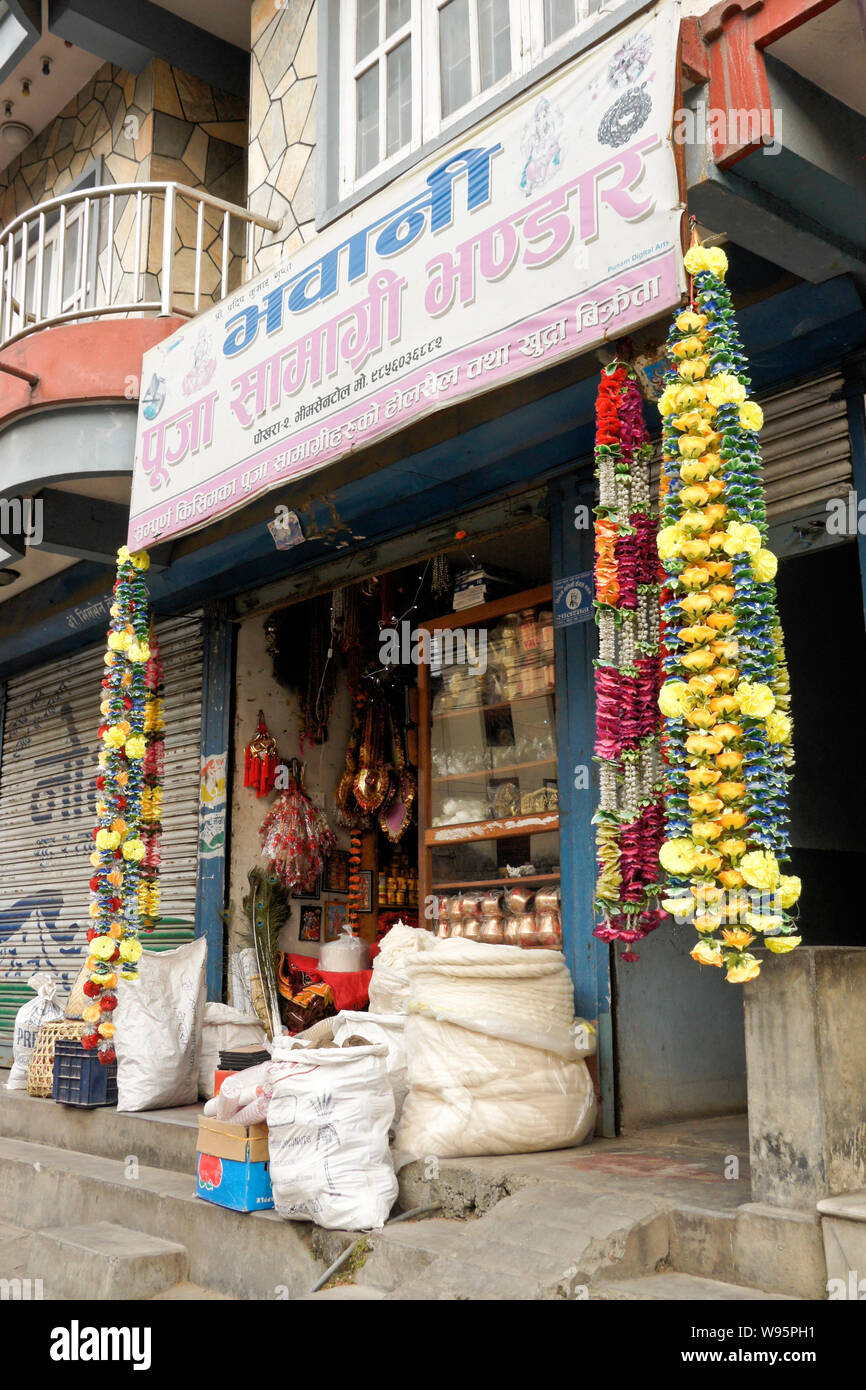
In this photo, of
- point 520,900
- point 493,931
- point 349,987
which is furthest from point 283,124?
Result: point 349,987

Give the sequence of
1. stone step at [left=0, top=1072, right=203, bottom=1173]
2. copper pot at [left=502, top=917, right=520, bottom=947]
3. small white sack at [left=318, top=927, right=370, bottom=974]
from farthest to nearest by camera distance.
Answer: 1. small white sack at [left=318, top=927, right=370, bottom=974]
2. copper pot at [left=502, top=917, right=520, bottom=947]
3. stone step at [left=0, top=1072, right=203, bottom=1173]

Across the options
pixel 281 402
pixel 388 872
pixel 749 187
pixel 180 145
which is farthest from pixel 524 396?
pixel 180 145

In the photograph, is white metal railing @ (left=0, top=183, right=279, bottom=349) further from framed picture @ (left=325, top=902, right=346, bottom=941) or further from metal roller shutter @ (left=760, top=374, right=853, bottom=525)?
framed picture @ (left=325, top=902, right=346, bottom=941)

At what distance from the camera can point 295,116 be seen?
716 cm

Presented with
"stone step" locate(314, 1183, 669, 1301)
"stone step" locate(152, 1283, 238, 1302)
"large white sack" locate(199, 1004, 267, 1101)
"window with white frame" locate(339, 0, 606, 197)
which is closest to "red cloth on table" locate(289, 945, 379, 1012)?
"large white sack" locate(199, 1004, 267, 1101)

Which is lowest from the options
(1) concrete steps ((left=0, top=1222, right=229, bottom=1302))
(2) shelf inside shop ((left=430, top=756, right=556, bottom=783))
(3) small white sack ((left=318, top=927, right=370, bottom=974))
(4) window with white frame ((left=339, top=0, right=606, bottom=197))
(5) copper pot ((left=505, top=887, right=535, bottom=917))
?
(1) concrete steps ((left=0, top=1222, right=229, bottom=1302))

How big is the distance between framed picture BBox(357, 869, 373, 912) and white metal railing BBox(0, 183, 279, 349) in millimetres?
4236

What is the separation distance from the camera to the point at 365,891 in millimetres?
8695

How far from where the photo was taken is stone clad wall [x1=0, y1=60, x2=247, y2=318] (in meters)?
8.68

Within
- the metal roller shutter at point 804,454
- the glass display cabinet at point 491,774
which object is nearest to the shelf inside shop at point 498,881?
the glass display cabinet at point 491,774

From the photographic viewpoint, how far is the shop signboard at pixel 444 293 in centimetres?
396

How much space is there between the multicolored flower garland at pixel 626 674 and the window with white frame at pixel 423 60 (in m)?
2.11

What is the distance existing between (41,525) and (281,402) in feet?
9.21

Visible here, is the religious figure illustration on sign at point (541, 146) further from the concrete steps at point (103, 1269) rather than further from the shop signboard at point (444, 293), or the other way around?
the concrete steps at point (103, 1269)
